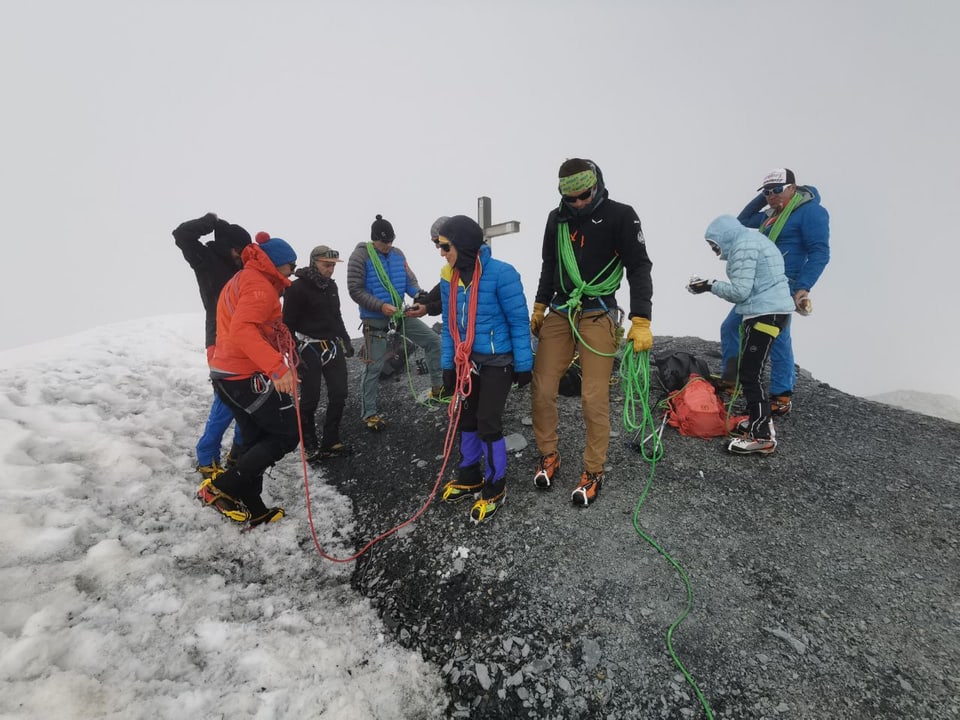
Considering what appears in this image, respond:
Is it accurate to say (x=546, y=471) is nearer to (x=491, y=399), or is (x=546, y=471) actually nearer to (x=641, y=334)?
(x=491, y=399)

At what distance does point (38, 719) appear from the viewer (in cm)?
207

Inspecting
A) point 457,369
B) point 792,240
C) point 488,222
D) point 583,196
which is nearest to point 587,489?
point 457,369

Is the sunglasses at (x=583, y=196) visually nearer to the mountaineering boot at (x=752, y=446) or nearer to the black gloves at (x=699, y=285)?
the black gloves at (x=699, y=285)

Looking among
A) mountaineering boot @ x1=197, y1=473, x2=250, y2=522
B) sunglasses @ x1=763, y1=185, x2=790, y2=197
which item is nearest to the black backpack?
sunglasses @ x1=763, y1=185, x2=790, y2=197

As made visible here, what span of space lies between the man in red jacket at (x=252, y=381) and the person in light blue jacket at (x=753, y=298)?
4.45 metres

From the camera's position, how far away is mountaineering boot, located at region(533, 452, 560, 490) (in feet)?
13.8

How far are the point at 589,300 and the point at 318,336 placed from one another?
10.8 ft

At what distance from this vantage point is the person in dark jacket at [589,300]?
381 cm

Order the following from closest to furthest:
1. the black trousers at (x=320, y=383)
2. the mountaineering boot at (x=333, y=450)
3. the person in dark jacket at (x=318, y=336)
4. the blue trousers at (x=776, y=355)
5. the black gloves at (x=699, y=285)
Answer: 1. the black gloves at (x=699, y=285)
2. the person in dark jacket at (x=318, y=336)
3. the black trousers at (x=320, y=383)
4. the blue trousers at (x=776, y=355)
5. the mountaineering boot at (x=333, y=450)

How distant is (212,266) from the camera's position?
452cm

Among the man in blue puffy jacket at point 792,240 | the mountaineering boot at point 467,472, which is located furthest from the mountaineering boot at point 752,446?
the mountaineering boot at point 467,472

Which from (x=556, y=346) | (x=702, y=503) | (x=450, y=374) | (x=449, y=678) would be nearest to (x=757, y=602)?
(x=702, y=503)

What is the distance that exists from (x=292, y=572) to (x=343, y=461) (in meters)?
2.01

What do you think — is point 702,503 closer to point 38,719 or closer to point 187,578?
point 187,578
